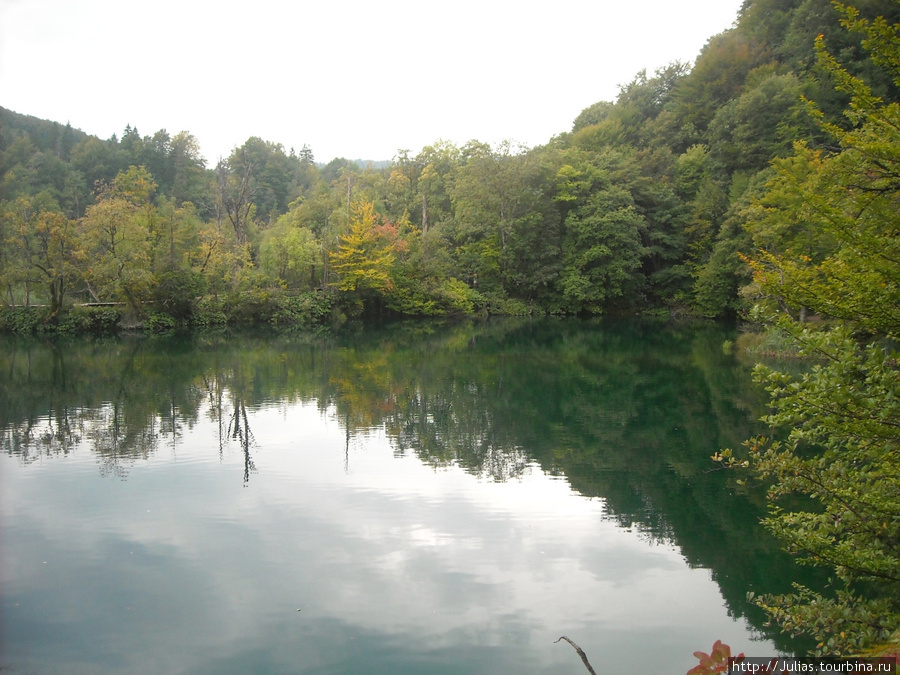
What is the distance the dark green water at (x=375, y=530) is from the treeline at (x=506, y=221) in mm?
16813

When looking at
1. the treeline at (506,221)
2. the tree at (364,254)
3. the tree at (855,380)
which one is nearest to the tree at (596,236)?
the treeline at (506,221)

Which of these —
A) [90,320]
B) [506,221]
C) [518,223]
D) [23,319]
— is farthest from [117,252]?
[518,223]

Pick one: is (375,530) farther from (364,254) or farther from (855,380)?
(364,254)

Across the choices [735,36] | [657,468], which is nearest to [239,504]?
[657,468]

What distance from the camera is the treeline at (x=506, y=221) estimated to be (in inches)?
1257

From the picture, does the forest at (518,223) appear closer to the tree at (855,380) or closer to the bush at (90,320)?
the bush at (90,320)

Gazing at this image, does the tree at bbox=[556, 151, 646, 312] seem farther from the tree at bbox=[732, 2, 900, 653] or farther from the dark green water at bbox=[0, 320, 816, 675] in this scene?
the tree at bbox=[732, 2, 900, 653]

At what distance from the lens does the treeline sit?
1257 inches

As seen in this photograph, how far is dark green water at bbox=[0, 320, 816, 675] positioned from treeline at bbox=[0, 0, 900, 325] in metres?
16.8

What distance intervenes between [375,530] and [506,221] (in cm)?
3702

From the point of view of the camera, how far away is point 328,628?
5.73 meters

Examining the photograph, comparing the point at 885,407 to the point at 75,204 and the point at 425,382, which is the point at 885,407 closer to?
the point at 425,382

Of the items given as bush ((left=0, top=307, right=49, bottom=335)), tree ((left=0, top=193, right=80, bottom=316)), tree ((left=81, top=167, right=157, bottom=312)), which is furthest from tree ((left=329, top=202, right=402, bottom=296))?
bush ((left=0, top=307, right=49, bottom=335))

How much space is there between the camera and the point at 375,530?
793 centimetres
